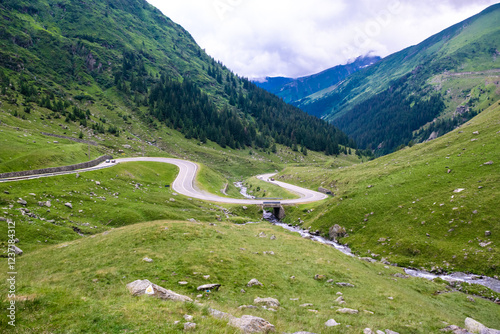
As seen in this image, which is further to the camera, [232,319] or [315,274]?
[315,274]

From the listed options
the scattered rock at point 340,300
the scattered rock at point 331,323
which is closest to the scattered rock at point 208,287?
the scattered rock at point 331,323

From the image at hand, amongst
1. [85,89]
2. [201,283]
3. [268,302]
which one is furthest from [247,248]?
[85,89]

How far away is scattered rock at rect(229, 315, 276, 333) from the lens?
10.2 m


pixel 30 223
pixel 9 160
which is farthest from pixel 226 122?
pixel 30 223

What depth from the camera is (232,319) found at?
11.1m

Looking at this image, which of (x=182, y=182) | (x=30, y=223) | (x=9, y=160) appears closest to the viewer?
(x=30, y=223)

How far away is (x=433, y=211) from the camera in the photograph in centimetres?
3838

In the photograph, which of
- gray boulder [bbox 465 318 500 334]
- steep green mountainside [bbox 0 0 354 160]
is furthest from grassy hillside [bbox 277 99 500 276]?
steep green mountainside [bbox 0 0 354 160]

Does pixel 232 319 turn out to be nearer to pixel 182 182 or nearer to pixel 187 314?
pixel 187 314

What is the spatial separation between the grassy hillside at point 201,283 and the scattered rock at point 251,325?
0.64m

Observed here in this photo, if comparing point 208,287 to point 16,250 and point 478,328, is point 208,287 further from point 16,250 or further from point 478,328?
point 16,250

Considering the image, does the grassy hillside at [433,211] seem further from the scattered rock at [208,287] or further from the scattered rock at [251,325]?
the scattered rock at [251,325]

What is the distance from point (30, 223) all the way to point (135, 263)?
63.4 feet

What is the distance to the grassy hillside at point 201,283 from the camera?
388 inches
